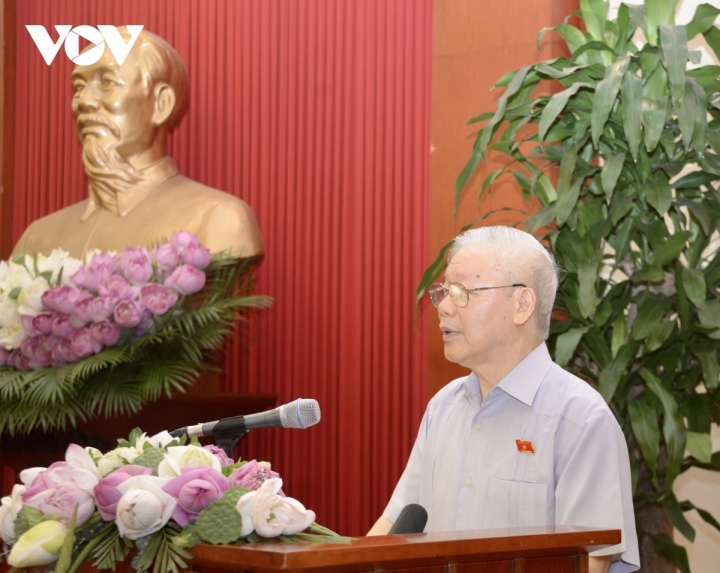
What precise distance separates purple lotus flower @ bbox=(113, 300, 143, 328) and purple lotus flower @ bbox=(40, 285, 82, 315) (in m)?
0.11

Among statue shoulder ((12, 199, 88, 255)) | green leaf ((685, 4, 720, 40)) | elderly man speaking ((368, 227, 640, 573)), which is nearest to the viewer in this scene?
elderly man speaking ((368, 227, 640, 573))

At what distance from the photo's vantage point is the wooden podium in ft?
3.66

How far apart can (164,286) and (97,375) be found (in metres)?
0.34

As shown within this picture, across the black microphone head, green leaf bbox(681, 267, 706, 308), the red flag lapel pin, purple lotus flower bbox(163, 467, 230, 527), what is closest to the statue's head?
green leaf bbox(681, 267, 706, 308)

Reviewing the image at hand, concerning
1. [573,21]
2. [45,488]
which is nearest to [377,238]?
[573,21]

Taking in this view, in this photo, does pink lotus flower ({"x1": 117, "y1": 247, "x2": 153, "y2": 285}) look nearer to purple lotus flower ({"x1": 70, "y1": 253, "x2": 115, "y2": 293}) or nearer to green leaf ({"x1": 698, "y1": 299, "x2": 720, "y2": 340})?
purple lotus flower ({"x1": 70, "y1": 253, "x2": 115, "y2": 293})

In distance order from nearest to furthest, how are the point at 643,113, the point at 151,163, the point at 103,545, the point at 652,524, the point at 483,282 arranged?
the point at 103,545 → the point at 483,282 → the point at 643,113 → the point at 652,524 → the point at 151,163

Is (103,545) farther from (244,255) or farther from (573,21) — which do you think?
(573,21)

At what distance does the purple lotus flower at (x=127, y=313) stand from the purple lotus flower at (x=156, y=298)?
1.3 inches

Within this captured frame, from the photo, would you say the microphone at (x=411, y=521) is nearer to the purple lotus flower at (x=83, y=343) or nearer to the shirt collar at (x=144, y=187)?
→ the purple lotus flower at (x=83, y=343)

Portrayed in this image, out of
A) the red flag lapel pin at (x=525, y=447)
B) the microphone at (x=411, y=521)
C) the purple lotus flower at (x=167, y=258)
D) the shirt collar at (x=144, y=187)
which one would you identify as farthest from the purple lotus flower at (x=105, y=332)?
the microphone at (x=411, y=521)

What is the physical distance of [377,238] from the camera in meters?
4.04

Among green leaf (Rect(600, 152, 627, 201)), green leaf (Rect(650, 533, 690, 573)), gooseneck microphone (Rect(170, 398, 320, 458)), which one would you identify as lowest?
green leaf (Rect(650, 533, 690, 573))

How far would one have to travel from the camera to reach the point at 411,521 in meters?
1.49
